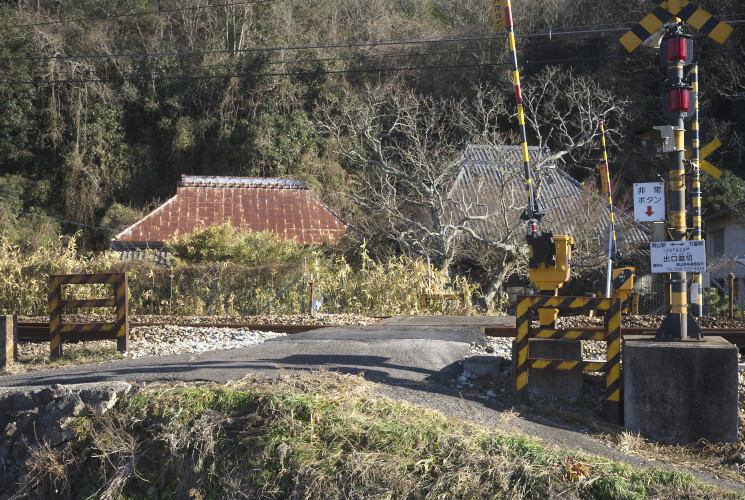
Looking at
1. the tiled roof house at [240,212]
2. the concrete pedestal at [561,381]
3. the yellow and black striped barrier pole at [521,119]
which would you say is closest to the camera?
the concrete pedestal at [561,381]

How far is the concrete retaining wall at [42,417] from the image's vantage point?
6402 millimetres

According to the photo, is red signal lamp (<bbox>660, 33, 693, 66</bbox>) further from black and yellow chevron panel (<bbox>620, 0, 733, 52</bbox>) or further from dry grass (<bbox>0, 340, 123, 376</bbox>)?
dry grass (<bbox>0, 340, 123, 376</bbox>)

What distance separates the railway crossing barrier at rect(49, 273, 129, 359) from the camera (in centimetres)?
990

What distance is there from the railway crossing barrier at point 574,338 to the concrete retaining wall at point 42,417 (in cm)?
378

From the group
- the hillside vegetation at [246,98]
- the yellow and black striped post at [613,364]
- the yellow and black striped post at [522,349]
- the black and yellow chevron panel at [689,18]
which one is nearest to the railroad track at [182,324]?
the yellow and black striped post at [522,349]

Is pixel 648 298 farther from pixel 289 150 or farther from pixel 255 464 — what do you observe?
pixel 255 464

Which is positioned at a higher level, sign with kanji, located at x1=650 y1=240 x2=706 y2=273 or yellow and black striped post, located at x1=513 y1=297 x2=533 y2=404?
sign with kanji, located at x1=650 y1=240 x2=706 y2=273

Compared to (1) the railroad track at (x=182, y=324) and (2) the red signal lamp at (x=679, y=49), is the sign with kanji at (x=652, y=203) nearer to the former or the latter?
(2) the red signal lamp at (x=679, y=49)

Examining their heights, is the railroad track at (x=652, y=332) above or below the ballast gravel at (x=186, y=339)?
above

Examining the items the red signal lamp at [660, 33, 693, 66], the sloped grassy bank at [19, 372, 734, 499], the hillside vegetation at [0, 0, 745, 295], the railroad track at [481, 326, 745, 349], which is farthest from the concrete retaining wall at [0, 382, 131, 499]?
the hillside vegetation at [0, 0, 745, 295]

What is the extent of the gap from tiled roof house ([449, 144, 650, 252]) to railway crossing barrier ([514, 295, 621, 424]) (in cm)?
1209

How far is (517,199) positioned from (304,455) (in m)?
17.7

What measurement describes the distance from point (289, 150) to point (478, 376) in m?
22.7

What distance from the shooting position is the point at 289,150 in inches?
1161
